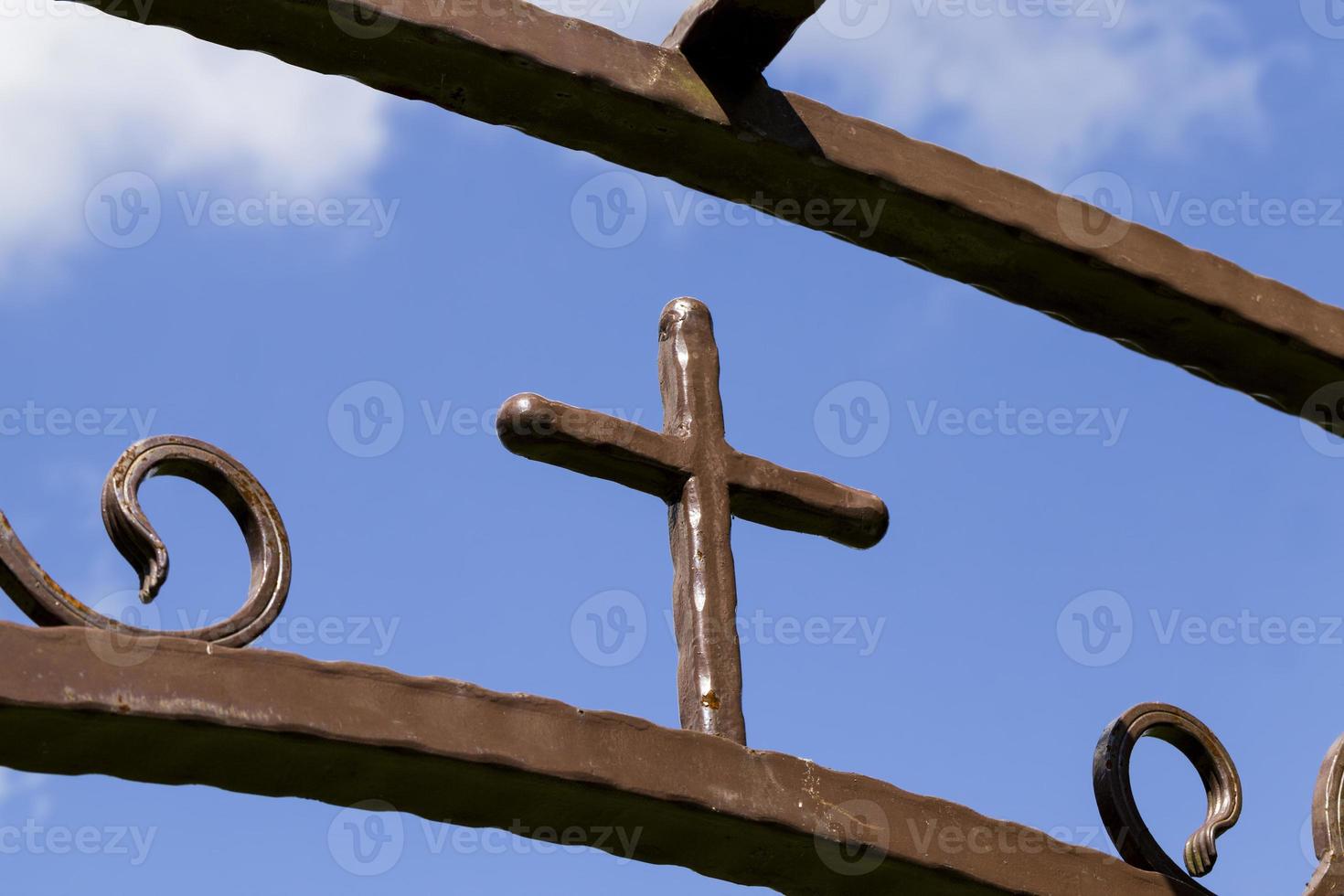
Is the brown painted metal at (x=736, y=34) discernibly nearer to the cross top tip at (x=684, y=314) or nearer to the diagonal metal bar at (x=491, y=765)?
the cross top tip at (x=684, y=314)

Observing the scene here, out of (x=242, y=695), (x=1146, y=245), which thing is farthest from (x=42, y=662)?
(x=1146, y=245)

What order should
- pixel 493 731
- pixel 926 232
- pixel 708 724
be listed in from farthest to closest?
pixel 926 232
pixel 708 724
pixel 493 731

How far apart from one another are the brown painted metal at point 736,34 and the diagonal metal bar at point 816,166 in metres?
0.02

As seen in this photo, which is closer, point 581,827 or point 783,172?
point 581,827

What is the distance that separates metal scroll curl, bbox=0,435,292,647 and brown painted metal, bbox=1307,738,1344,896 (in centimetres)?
157

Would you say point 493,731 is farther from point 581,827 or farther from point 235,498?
point 235,498

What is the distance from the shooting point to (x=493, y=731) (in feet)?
8.05

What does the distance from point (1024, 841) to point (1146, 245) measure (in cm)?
98

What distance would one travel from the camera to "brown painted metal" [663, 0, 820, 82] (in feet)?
9.63

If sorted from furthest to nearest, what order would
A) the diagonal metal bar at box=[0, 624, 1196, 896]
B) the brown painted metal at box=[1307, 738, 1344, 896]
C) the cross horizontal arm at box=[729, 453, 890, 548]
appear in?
the brown painted metal at box=[1307, 738, 1344, 896], the cross horizontal arm at box=[729, 453, 890, 548], the diagonal metal bar at box=[0, 624, 1196, 896]

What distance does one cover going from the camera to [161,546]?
237 centimetres

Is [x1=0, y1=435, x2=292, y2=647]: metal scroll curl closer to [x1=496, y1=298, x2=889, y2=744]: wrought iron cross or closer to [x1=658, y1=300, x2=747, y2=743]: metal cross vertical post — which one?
[x1=496, y1=298, x2=889, y2=744]: wrought iron cross

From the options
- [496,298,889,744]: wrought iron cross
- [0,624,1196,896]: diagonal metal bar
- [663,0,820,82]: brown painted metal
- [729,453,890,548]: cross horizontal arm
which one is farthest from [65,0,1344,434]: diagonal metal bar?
[0,624,1196,896]: diagonal metal bar

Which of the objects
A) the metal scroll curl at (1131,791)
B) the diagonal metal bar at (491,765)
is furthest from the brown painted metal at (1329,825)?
the diagonal metal bar at (491,765)
